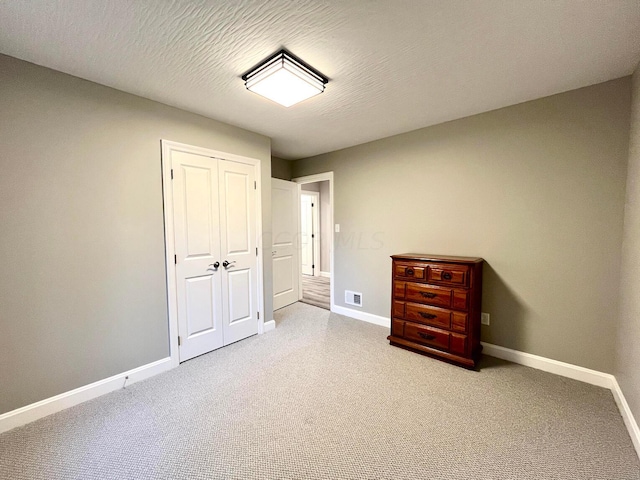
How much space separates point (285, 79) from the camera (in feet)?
5.91

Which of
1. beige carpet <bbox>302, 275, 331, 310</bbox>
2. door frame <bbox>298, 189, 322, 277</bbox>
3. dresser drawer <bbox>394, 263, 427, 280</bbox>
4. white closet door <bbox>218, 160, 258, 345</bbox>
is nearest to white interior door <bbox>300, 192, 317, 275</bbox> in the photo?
door frame <bbox>298, 189, 322, 277</bbox>

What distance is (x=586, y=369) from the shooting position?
2.13 m

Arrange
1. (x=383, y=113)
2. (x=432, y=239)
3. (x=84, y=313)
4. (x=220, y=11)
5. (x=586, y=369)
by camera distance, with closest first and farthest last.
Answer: (x=220, y=11), (x=84, y=313), (x=586, y=369), (x=383, y=113), (x=432, y=239)

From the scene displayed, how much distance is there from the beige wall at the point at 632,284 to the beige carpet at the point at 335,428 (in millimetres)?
274

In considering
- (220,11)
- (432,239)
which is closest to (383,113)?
(432,239)

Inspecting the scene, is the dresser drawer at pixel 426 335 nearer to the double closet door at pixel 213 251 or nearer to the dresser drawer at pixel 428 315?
the dresser drawer at pixel 428 315

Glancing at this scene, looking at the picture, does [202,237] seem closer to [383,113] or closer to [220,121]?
[220,121]

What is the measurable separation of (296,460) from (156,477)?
73 centimetres

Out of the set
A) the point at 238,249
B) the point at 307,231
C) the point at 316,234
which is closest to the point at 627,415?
the point at 238,249

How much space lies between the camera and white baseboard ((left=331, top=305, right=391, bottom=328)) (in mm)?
3393

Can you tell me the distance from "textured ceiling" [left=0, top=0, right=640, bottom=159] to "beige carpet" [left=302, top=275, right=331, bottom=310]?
3.14 m

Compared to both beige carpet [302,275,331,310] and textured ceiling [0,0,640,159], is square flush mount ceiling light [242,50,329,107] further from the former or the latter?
beige carpet [302,275,331,310]

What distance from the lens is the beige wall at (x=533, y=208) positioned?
2.03 m

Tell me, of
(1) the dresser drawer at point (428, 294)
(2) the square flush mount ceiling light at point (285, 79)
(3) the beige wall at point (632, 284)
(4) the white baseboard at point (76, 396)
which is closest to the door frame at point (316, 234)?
(1) the dresser drawer at point (428, 294)
